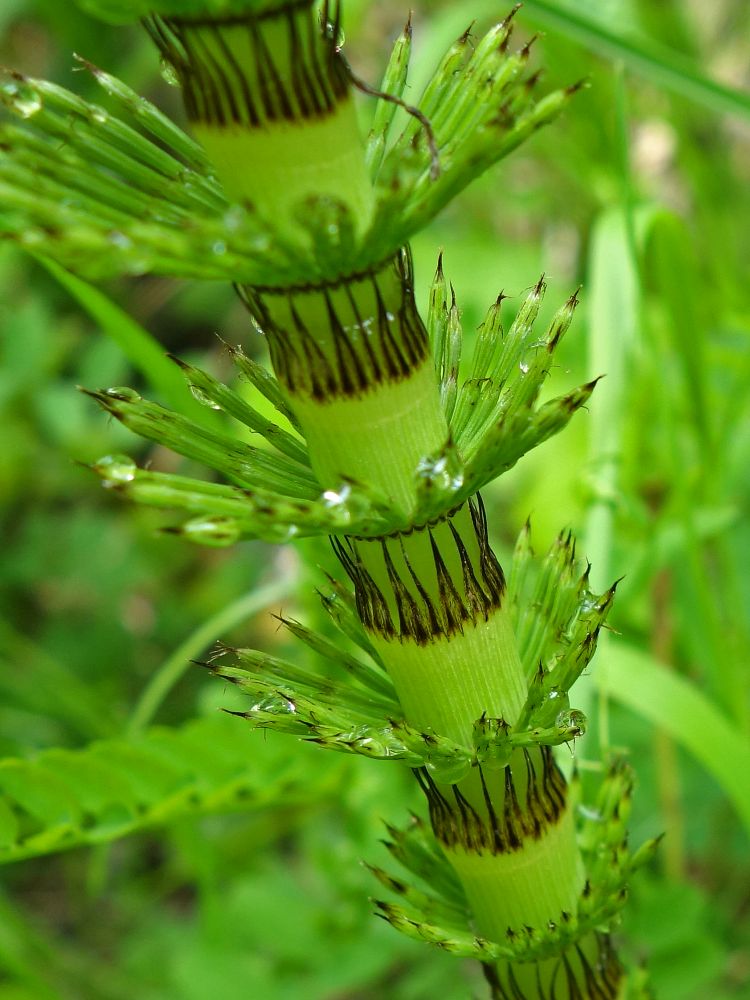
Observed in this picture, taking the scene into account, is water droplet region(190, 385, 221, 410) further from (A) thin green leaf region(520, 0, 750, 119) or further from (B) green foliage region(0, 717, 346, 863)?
(A) thin green leaf region(520, 0, 750, 119)

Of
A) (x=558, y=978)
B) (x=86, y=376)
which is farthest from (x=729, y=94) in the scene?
(x=86, y=376)

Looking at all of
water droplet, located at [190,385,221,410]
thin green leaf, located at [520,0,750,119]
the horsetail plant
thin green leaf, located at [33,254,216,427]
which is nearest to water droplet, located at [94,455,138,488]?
the horsetail plant

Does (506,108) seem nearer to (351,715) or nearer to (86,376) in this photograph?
(351,715)

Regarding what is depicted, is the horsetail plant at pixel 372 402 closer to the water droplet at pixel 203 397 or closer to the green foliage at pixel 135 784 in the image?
the water droplet at pixel 203 397

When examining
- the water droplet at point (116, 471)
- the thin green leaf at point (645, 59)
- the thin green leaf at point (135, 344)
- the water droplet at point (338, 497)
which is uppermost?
the thin green leaf at point (645, 59)

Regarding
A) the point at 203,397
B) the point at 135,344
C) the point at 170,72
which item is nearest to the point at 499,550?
the point at 135,344

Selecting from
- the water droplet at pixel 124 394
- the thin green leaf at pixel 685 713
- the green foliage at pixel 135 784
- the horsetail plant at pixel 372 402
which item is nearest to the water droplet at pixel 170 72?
the horsetail plant at pixel 372 402

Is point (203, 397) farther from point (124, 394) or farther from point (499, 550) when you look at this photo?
point (499, 550)

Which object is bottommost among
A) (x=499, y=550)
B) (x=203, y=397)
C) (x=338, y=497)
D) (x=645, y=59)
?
(x=338, y=497)
